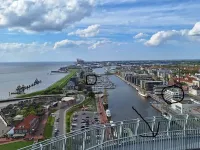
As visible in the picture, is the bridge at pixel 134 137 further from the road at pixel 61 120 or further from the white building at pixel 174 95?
the white building at pixel 174 95

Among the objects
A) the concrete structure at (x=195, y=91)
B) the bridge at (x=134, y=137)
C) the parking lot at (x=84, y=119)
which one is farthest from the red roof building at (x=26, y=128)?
the concrete structure at (x=195, y=91)

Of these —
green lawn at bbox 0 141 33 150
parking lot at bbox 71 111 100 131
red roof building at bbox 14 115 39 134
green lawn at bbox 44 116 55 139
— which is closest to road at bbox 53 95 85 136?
green lawn at bbox 44 116 55 139

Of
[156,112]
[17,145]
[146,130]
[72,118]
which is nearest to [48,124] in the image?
[72,118]

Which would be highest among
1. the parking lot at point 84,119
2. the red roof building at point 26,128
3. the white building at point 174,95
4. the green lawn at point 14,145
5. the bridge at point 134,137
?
the bridge at point 134,137

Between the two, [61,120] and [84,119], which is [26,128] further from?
[84,119]

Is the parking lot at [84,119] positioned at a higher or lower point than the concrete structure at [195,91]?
lower

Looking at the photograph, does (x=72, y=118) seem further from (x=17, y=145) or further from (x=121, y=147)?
(x=121, y=147)

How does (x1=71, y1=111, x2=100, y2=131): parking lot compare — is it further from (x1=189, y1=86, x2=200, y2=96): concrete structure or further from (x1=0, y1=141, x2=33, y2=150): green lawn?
(x1=189, y1=86, x2=200, y2=96): concrete structure

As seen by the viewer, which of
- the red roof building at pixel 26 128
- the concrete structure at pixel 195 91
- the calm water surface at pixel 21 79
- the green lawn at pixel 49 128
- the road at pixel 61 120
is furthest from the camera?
the calm water surface at pixel 21 79
